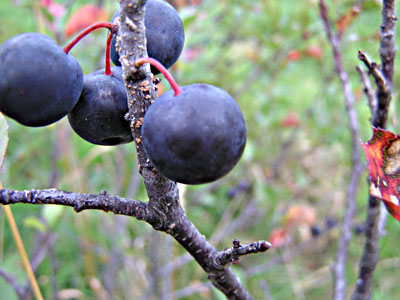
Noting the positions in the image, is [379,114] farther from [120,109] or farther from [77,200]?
[77,200]

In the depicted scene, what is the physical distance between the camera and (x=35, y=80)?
0.63m

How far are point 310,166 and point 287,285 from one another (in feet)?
3.21

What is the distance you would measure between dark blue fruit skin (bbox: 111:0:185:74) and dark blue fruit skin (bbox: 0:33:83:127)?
16 cm

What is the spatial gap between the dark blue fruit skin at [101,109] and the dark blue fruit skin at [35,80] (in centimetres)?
7

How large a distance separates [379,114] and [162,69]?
0.56m

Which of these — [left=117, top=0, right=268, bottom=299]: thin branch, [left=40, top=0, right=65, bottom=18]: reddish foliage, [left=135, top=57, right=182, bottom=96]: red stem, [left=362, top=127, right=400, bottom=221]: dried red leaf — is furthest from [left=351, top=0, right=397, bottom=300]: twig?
[left=40, top=0, right=65, bottom=18]: reddish foliage

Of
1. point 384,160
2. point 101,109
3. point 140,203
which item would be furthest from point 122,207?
point 384,160

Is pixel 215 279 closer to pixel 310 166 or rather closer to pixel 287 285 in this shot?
pixel 287 285

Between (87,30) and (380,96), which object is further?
(380,96)

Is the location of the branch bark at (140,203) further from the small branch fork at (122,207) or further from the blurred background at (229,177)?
the blurred background at (229,177)

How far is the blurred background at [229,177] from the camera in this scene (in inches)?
77.0

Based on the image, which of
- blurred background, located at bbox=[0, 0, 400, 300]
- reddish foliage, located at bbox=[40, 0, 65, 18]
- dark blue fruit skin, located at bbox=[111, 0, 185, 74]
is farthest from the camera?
reddish foliage, located at bbox=[40, 0, 65, 18]

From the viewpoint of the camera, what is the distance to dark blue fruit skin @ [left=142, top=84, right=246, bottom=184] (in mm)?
564

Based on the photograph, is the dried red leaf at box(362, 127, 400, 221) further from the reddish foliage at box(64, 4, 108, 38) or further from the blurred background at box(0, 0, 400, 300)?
the reddish foliage at box(64, 4, 108, 38)
